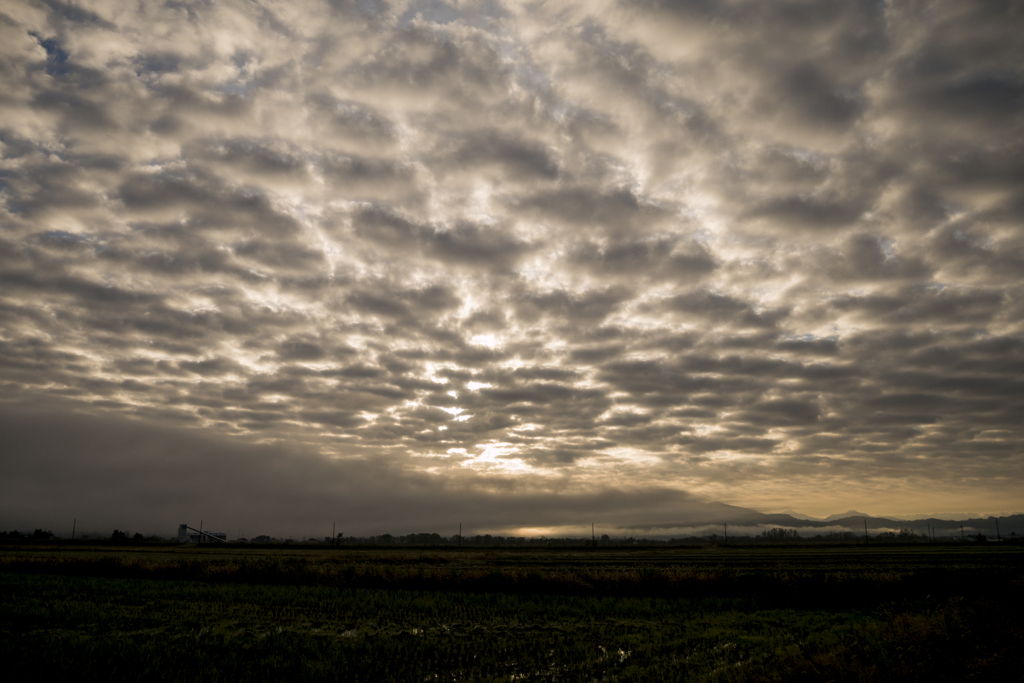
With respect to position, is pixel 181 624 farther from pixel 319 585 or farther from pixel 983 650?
pixel 983 650

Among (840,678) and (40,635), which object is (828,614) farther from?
(40,635)

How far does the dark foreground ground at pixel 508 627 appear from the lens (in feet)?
50.3

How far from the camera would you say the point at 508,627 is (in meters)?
25.4

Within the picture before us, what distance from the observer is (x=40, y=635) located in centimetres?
2011

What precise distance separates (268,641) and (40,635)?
7.80m

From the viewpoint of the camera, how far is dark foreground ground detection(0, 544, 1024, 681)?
15344 millimetres

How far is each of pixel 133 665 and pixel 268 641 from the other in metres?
4.96

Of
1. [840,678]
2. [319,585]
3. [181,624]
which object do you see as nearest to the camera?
[840,678]

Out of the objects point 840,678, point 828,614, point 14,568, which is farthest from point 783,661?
point 14,568

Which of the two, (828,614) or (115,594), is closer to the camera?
(828,614)

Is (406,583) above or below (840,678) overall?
below

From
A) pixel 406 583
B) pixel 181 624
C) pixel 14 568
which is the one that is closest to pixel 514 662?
pixel 181 624

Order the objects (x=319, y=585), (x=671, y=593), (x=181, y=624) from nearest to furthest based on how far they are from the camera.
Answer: (x=181, y=624) < (x=671, y=593) < (x=319, y=585)

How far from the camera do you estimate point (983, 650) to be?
1287 centimetres
